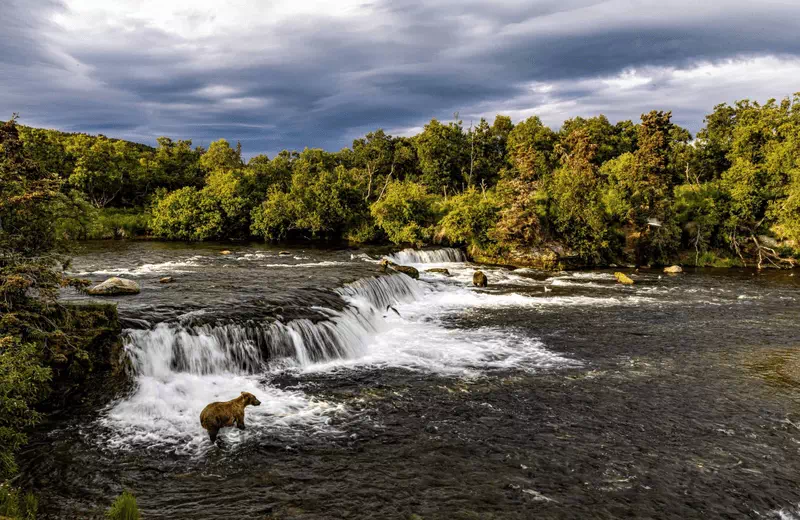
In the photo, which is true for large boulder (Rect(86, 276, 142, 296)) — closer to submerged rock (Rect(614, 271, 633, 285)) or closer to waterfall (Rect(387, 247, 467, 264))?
waterfall (Rect(387, 247, 467, 264))

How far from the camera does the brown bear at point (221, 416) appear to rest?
1072 centimetres

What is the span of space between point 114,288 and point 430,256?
2653 centimetres

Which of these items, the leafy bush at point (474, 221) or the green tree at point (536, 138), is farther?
the green tree at point (536, 138)

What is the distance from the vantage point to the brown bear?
422 inches

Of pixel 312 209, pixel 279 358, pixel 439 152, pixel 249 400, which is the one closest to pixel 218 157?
pixel 312 209

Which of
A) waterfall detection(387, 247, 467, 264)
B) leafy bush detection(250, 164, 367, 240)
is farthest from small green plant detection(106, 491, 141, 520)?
leafy bush detection(250, 164, 367, 240)

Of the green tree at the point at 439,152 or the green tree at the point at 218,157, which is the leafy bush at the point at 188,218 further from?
the green tree at the point at 439,152

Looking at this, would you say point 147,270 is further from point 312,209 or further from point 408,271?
point 312,209

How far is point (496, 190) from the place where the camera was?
160 ft

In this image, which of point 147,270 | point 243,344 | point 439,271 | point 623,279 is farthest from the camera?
point 439,271

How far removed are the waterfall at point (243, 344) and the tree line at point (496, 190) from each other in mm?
4123

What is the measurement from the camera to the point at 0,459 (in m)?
6.70

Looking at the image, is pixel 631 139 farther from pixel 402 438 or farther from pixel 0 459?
pixel 0 459

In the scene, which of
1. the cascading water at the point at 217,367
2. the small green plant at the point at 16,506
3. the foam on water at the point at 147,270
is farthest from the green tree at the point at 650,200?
the small green plant at the point at 16,506
